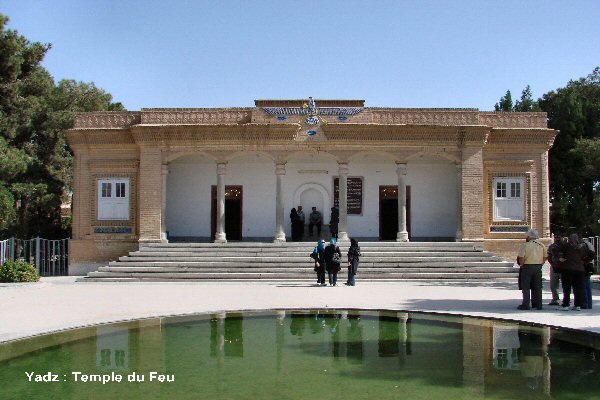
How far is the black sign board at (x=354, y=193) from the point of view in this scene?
23.9 metres

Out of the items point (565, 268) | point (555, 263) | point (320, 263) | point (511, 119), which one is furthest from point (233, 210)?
point (565, 268)

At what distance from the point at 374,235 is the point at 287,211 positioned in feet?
11.5

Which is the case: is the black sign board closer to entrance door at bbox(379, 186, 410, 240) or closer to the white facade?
the white facade

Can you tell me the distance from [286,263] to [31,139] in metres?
15.1

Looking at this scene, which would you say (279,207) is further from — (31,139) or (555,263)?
(31,139)

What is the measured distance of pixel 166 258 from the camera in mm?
19750

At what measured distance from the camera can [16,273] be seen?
16.4m

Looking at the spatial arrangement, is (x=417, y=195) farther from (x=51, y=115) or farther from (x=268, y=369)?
(x=268, y=369)

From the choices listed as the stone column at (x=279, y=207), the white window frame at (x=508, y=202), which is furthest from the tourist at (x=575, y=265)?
the stone column at (x=279, y=207)

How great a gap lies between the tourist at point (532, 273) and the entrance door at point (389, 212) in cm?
1280

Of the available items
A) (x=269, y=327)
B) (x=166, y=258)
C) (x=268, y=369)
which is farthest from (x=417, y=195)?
(x=268, y=369)

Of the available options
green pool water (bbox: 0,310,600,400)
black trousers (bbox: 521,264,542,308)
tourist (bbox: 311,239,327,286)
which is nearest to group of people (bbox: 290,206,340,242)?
tourist (bbox: 311,239,327,286)

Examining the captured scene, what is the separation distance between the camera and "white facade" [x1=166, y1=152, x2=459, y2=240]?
78.3ft

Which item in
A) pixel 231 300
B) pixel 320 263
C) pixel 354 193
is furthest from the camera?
pixel 354 193
